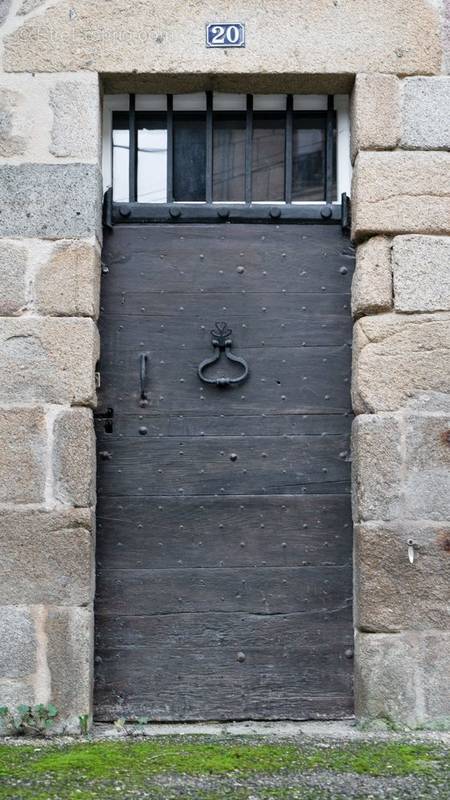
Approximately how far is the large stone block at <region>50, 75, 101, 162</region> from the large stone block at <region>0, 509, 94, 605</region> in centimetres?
149

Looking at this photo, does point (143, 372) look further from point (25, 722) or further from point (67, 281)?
point (25, 722)

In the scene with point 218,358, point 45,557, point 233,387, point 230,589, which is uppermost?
point 218,358

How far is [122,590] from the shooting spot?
14.9ft

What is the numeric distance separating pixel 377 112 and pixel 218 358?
1.22m

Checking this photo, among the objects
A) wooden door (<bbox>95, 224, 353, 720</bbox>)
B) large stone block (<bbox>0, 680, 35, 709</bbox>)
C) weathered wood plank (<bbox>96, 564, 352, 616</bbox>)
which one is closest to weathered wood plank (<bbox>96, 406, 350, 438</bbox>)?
wooden door (<bbox>95, 224, 353, 720</bbox>)

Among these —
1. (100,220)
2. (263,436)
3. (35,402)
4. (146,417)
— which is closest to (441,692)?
(263,436)

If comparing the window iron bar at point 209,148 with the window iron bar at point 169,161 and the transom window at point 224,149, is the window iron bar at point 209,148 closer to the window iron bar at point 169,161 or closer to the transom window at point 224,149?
the transom window at point 224,149

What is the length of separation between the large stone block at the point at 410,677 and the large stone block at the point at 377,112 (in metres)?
2.02

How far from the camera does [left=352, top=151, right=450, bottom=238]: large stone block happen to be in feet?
14.8

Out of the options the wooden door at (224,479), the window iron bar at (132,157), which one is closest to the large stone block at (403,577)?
the wooden door at (224,479)

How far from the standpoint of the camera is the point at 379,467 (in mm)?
4406

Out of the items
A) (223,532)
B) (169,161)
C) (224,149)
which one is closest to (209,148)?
(224,149)

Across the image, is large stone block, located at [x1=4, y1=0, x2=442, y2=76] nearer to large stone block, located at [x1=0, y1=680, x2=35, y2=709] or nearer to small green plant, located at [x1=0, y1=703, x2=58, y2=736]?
large stone block, located at [x1=0, y1=680, x2=35, y2=709]

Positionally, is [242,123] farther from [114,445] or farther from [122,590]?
[122,590]
